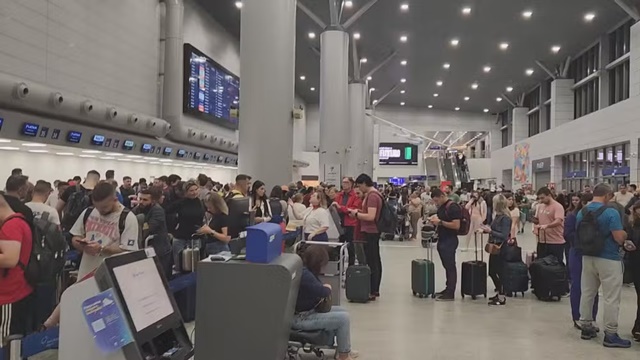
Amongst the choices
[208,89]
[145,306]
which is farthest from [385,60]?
[145,306]

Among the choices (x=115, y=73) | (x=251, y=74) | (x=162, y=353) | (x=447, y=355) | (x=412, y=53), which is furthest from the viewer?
(x=412, y=53)

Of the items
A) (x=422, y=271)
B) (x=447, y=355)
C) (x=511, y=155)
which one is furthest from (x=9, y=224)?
(x=511, y=155)

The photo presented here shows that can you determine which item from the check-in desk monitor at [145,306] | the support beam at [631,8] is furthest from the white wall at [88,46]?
the support beam at [631,8]

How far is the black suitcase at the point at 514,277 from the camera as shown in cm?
862

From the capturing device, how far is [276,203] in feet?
29.6

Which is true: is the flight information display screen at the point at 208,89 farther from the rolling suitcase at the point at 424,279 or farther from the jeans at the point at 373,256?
the rolling suitcase at the point at 424,279

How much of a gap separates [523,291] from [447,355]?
360 cm

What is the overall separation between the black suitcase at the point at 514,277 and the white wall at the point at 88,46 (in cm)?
942

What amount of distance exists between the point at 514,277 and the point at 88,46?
423 inches

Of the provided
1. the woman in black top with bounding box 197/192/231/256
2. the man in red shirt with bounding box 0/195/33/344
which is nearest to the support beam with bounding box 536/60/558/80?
the woman in black top with bounding box 197/192/231/256

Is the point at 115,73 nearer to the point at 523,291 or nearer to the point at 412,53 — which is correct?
the point at 523,291

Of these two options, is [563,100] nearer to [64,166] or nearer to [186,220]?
[64,166]

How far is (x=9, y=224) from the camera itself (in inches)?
144

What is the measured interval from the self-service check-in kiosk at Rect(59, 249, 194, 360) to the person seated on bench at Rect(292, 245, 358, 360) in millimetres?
2170
